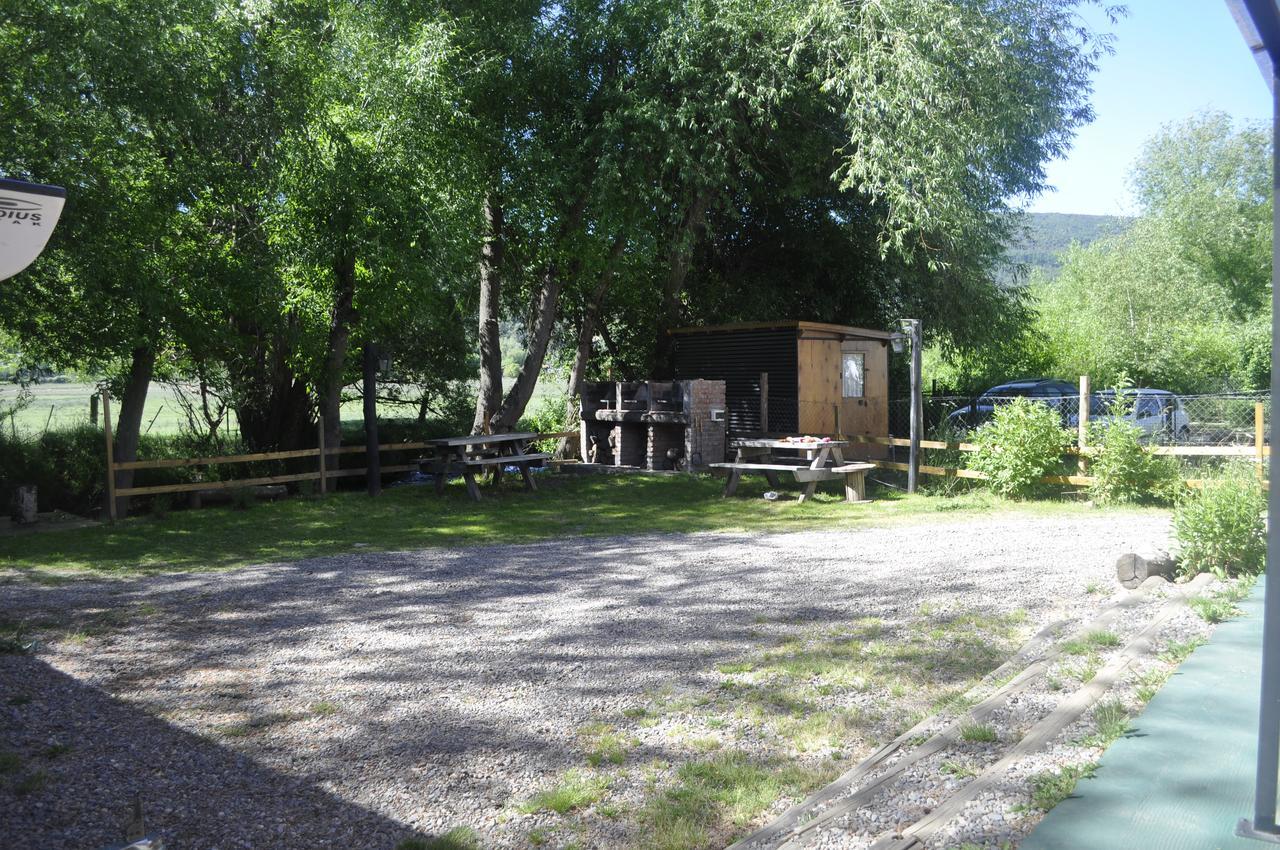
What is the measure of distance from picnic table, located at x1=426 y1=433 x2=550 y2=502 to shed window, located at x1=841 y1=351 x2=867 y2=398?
567cm

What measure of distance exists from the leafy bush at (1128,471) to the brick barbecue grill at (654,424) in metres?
6.30

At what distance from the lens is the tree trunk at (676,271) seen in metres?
16.2

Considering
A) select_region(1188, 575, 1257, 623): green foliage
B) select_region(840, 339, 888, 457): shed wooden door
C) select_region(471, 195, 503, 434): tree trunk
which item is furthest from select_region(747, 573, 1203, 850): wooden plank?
select_region(471, 195, 503, 434): tree trunk

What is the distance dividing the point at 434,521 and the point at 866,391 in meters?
8.79

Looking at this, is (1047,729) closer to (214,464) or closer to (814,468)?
(814,468)

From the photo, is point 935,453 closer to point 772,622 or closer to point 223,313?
point 772,622

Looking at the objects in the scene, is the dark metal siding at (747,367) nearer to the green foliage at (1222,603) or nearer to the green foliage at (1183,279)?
the green foliage at (1222,603)

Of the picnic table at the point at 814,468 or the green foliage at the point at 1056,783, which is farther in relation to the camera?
the picnic table at the point at 814,468

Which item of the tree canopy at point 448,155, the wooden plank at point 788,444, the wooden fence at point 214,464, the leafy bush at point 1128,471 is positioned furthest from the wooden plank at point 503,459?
the leafy bush at point 1128,471

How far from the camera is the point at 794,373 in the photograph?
16438 millimetres

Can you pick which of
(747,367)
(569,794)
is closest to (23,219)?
(569,794)

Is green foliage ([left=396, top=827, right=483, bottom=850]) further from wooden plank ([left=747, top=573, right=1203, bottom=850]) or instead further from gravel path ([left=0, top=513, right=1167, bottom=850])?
wooden plank ([left=747, top=573, right=1203, bottom=850])

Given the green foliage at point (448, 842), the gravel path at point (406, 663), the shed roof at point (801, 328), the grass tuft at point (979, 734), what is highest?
the shed roof at point (801, 328)

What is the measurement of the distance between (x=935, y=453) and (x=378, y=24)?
33.7ft
